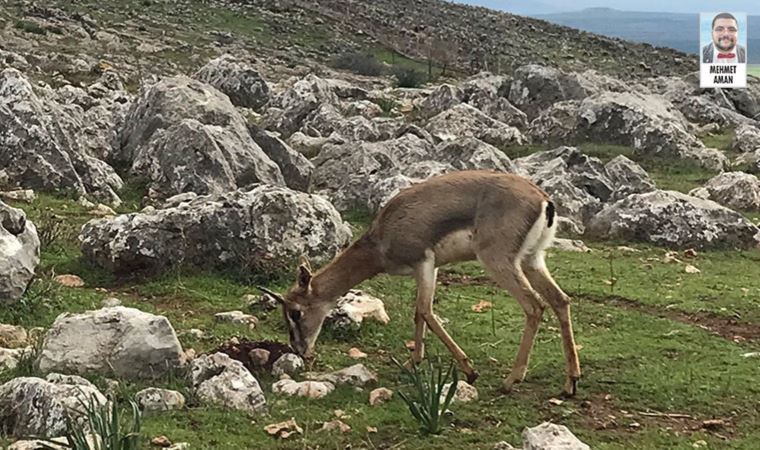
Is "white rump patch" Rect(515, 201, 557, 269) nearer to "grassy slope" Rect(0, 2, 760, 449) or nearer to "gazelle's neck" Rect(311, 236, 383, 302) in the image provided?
"grassy slope" Rect(0, 2, 760, 449)

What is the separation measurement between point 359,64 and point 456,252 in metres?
37.5

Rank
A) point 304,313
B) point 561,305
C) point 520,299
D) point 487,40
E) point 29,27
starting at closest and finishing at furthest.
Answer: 1. point 520,299
2. point 561,305
3. point 304,313
4. point 29,27
5. point 487,40

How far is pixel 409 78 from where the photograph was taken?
43125 mm

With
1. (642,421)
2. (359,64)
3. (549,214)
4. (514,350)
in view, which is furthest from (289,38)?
(642,421)

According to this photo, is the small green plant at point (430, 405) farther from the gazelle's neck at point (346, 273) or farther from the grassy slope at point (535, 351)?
the gazelle's neck at point (346, 273)

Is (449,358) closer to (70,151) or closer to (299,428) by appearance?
(299,428)

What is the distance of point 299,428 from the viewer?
7.74 meters

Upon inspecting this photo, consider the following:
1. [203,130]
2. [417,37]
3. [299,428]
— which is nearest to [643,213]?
[203,130]

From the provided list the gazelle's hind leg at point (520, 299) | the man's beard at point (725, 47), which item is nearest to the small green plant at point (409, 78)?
the man's beard at point (725, 47)

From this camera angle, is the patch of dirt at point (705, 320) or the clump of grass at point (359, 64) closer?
the patch of dirt at point (705, 320)

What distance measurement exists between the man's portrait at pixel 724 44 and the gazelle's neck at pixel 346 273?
26615 mm

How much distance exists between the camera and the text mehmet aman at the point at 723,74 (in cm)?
3609

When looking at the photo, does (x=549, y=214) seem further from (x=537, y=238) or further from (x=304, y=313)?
Answer: (x=304, y=313)

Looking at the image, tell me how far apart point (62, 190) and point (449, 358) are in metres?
8.17
